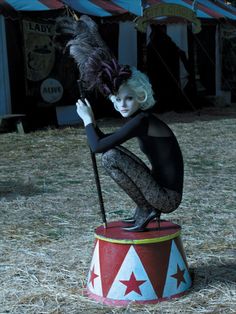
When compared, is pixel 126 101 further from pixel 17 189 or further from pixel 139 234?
pixel 17 189

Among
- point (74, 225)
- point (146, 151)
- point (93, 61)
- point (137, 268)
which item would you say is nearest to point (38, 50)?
point (74, 225)

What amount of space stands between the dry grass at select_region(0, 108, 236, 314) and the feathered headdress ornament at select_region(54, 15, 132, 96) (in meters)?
1.11

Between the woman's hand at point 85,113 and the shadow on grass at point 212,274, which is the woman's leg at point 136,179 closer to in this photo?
the woman's hand at point 85,113

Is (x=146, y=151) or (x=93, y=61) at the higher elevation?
(x=93, y=61)

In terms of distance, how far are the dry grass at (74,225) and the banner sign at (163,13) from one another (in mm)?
3593

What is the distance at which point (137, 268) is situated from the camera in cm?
307

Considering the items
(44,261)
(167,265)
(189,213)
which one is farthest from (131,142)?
(167,265)

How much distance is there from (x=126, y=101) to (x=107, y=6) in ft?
27.4

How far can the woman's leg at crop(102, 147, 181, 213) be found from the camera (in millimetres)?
3174

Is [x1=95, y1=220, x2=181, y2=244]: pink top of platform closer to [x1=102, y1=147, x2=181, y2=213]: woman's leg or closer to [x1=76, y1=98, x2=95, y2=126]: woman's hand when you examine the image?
[x1=102, y1=147, x2=181, y2=213]: woman's leg

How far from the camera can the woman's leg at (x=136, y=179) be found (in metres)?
3.17

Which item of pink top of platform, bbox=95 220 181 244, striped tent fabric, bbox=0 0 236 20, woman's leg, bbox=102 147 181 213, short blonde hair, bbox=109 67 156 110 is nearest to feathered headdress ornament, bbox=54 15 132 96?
short blonde hair, bbox=109 67 156 110

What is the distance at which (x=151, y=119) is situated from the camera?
3.19 meters

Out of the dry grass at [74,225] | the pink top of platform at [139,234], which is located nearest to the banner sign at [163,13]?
the dry grass at [74,225]
